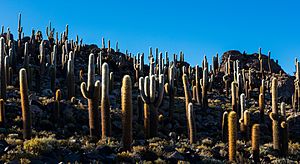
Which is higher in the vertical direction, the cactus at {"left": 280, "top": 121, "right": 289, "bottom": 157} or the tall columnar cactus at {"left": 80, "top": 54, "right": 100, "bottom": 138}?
the tall columnar cactus at {"left": 80, "top": 54, "right": 100, "bottom": 138}

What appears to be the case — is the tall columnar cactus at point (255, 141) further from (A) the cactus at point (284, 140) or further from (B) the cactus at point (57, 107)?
(B) the cactus at point (57, 107)

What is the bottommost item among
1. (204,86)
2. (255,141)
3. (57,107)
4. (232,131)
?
(255,141)

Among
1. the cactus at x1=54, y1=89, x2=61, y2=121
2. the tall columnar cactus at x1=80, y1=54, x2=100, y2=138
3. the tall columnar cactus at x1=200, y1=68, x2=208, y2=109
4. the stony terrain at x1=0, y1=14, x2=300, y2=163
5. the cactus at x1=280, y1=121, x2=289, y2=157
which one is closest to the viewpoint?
the stony terrain at x1=0, y1=14, x2=300, y2=163

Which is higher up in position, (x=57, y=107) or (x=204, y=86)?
(x=204, y=86)

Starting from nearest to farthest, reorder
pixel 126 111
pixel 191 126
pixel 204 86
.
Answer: pixel 126 111 < pixel 191 126 < pixel 204 86

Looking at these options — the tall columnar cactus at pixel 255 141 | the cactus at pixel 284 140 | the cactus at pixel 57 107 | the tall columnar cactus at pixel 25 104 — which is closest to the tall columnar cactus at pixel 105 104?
the tall columnar cactus at pixel 25 104

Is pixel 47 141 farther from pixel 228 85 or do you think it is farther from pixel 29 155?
pixel 228 85

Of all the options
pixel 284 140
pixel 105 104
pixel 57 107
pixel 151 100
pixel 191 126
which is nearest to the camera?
pixel 105 104

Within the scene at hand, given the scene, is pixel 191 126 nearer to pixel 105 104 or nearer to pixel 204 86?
pixel 105 104

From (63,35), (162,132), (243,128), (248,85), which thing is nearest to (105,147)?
(162,132)

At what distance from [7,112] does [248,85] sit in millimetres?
20075

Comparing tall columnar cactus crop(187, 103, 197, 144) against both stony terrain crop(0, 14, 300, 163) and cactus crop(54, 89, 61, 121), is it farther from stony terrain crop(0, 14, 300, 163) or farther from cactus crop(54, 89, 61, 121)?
cactus crop(54, 89, 61, 121)

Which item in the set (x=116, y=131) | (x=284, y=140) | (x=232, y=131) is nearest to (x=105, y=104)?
(x=116, y=131)

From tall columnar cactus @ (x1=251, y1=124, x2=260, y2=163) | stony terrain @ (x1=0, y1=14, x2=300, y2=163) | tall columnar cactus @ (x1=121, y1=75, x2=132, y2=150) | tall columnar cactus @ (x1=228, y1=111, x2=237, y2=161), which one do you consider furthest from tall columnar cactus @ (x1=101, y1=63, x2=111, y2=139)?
tall columnar cactus @ (x1=251, y1=124, x2=260, y2=163)
